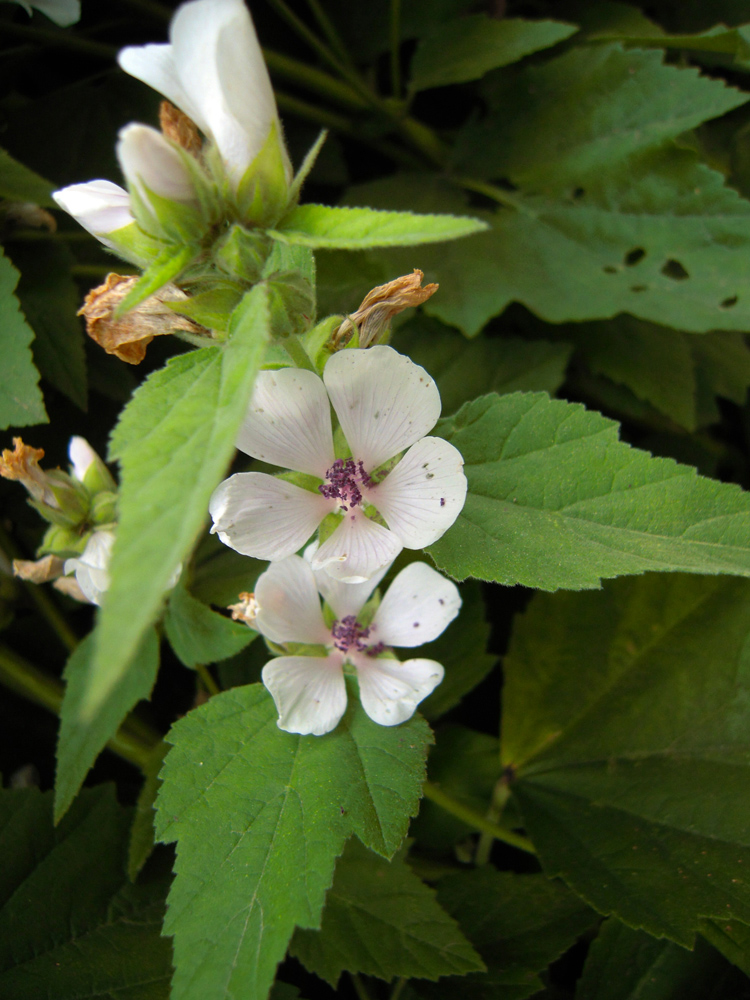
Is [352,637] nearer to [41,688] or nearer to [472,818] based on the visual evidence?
[472,818]

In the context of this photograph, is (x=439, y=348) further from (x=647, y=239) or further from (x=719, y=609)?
(x=719, y=609)

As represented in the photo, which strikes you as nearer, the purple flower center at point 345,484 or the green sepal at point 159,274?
the green sepal at point 159,274

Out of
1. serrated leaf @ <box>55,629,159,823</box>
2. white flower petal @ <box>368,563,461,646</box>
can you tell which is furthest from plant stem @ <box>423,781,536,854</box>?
serrated leaf @ <box>55,629,159,823</box>

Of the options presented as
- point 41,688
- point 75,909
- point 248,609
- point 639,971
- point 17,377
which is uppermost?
point 17,377

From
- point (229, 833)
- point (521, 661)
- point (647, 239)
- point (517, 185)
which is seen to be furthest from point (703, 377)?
point (229, 833)

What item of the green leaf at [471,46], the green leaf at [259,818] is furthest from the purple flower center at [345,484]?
the green leaf at [471,46]

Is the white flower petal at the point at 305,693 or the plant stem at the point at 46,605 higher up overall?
the white flower petal at the point at 305,693

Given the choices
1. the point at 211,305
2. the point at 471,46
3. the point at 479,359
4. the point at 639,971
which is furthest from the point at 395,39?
the point at 639,971

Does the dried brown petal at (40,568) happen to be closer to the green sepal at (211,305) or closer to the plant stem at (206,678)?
the plant stem at (206,678)
